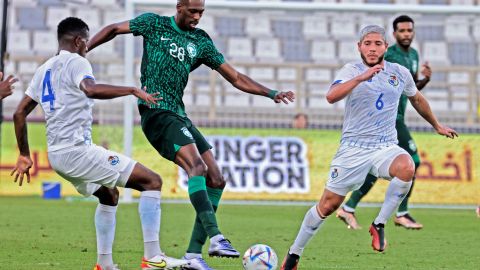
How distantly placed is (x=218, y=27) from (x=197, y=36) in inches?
468

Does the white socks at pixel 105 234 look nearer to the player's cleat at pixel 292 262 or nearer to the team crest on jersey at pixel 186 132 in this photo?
the team crest on jersey at pixel 186 132

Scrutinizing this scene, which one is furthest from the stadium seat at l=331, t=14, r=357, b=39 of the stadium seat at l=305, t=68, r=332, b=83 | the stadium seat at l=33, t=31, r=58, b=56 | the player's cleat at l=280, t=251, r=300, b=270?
the player's cleat at l=280, t=251, r=300, b=270

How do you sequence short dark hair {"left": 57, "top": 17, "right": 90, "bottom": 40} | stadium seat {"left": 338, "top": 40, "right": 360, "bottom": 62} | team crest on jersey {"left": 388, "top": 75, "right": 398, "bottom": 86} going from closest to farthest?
short dark hair {"left": 57, "top": 17, "right": 90, "bottom": 40} < team crest on jersey {"left": 388, "top": 75, "right": 398, "bottom": 86} < stadium seat {"left": 338, "top": 40, "right": 360, "bottom": 62}

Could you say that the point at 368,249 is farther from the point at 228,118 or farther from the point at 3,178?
the point at 3,178

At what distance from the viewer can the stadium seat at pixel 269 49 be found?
21.3m

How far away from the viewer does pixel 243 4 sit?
18.8 m

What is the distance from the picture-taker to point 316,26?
19562 millimetres

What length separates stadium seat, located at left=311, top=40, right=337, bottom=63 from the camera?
20719 mm

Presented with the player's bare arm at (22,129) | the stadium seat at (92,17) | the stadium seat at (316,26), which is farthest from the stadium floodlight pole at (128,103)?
the player's bare arm at (22,129)

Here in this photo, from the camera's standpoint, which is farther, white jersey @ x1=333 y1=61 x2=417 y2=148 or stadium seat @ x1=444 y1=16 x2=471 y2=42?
stadium seat @ x1=444 y1=16 x2=471 y2=42

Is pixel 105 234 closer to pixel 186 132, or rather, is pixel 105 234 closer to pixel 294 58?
pixel 186 132

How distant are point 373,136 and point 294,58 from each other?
12391 millimetres

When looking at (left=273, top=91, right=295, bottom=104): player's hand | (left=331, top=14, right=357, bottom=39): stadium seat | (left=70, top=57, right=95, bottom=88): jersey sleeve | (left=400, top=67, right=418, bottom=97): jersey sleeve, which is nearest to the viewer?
(left=70, top=57, right=95, bottom=88): jersey sleeve

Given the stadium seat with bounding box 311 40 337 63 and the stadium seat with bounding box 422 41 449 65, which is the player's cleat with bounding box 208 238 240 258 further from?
the stadium seat with bounding box 422 41 449 65
